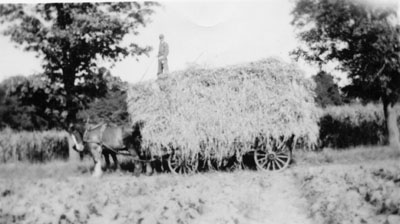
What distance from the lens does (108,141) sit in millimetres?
9281

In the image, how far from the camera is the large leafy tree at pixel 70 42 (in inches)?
335

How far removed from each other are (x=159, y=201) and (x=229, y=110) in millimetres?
2836

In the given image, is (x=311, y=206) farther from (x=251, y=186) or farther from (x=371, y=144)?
(x=371, y=144)

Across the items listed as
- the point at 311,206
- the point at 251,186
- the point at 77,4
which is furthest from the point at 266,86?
the point at 77,4

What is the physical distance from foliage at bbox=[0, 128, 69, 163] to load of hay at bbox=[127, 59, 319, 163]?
4874 mm

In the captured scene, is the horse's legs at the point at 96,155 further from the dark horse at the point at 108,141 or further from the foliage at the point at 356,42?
the foliage at the point at 356,42

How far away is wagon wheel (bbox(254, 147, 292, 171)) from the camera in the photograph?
28.3 ft

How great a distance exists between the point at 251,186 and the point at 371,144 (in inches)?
172

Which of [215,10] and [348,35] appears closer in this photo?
[215,10]

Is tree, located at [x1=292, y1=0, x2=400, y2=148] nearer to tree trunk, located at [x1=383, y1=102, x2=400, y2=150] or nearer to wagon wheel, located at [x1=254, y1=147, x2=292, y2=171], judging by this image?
tree trunk, located at [x1=383, y1=102, x2=400, y2=150]

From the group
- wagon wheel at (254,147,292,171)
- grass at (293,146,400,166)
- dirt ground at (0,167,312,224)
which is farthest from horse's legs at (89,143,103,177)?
grass at (293,146,400,166)

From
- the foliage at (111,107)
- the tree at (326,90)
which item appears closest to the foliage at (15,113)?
the foliage at (111,107)

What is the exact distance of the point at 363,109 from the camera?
10.7m

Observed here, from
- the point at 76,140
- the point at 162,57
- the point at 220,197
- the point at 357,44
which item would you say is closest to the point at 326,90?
the point at 357,44
